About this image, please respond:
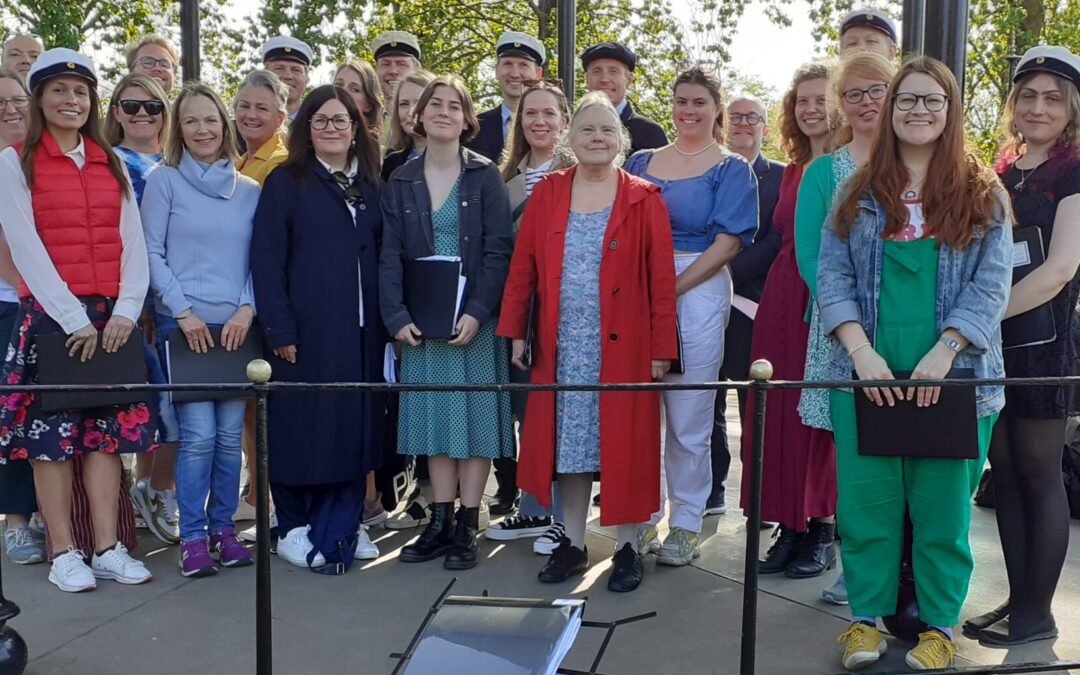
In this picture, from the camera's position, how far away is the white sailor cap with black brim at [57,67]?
14.6 feet

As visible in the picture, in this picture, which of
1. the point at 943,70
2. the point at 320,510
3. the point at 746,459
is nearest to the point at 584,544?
the point at 746,459

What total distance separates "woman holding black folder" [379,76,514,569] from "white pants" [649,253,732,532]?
0.74 m

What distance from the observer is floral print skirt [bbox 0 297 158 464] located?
4457 millimetres

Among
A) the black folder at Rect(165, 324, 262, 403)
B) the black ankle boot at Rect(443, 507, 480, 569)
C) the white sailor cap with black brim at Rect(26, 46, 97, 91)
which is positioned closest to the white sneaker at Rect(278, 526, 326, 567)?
the black ankle boot at Rect(443, 507, 480, 569)

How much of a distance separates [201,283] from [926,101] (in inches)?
116

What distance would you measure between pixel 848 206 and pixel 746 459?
130cm

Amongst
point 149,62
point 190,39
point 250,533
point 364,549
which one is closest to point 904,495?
point 364,549

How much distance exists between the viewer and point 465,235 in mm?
4742

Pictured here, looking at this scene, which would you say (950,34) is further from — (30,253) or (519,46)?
(30,253)

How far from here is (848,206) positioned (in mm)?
3523

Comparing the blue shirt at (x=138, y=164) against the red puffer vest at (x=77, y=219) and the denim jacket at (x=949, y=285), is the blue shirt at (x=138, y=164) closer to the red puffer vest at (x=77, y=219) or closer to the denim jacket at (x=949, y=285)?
the red puffer vest at (x=77, y=219)

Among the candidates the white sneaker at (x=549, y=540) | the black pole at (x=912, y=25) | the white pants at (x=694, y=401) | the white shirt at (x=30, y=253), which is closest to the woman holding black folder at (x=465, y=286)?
the white sneaker at (x=549, y=540)

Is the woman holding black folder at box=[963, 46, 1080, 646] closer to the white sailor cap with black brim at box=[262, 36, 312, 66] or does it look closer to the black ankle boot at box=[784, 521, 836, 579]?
the black ankle boot at box=[784, 521, 836, 579]

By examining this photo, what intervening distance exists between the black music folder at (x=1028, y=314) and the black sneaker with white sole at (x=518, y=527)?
2283mm
